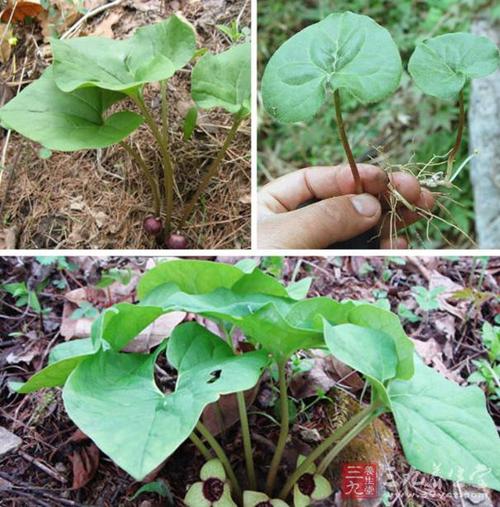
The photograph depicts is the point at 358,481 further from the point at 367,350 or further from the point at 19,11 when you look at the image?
the point at 19,11

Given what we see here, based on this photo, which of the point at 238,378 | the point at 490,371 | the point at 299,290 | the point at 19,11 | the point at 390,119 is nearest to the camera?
the point at 238,378

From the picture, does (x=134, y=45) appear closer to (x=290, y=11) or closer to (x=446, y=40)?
(x=290, y=11)

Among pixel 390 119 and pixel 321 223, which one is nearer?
pixel 321 223

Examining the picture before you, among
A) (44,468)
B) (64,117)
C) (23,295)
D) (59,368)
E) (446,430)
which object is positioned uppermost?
(64,117)

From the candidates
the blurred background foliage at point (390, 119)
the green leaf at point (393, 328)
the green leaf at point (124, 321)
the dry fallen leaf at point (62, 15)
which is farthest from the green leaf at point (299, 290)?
the dry fallen leaf at point (62, 15)

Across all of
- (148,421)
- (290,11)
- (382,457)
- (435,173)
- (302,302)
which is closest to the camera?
(148,421)

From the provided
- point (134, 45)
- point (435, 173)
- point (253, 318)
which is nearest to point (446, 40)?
point (435, 173)

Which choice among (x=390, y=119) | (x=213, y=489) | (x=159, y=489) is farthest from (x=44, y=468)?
(x=390, y=119)
